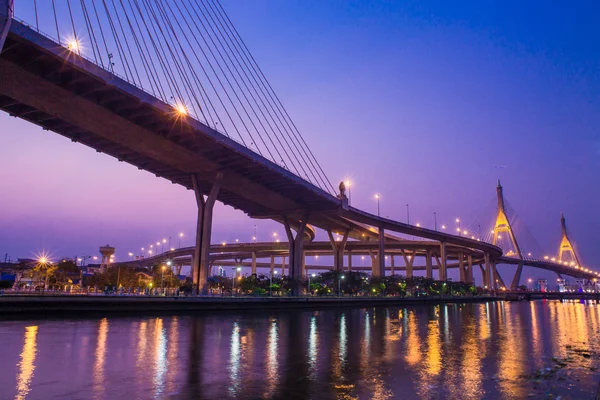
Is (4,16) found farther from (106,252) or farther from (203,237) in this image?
(106,252)

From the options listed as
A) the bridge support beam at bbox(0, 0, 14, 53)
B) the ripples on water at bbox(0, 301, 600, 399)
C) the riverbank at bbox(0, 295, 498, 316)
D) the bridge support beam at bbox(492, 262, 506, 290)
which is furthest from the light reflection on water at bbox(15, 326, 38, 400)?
the bridge support beam at bbox(492, 262, 506, 290)

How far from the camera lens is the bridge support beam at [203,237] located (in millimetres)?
55125

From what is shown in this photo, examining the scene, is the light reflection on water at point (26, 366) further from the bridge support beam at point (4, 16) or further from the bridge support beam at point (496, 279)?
the bridge support beam at point (496, 279)

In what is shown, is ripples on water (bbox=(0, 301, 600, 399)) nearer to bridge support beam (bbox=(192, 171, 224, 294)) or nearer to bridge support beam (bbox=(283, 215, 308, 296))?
bridge support beam (bbox=(192, 171, 224, 294))

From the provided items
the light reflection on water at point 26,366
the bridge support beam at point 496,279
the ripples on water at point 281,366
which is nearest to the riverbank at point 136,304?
the ripples on water at point 281,366

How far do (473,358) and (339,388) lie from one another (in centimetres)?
846

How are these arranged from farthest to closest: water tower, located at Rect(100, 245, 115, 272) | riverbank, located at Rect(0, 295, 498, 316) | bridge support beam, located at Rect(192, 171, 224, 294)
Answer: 1. water tower, located at Rect(100, 245, 115, 272)
2. bridge support beam, located at Rect(192, 171, 224, 294)
3. riverbank, located at Rect(0, 295, 498, 316)

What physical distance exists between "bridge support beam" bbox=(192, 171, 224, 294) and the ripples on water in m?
29.4

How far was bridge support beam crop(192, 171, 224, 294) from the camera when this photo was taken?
181 feet

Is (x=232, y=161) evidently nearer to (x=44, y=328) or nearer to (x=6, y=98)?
(x=6, y=98)

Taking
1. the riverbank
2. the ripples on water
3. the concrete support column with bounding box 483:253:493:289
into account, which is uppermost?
the concrete support column with bounding box 483:253:493:289

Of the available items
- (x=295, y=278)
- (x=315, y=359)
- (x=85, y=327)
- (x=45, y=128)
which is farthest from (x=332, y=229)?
(x=315, y=359)

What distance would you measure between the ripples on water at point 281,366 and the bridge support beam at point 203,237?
1158 inches

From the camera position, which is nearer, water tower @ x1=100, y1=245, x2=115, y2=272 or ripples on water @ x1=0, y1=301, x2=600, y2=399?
ripples on water @ x1=0, y1=301, x2=600, y2=399
